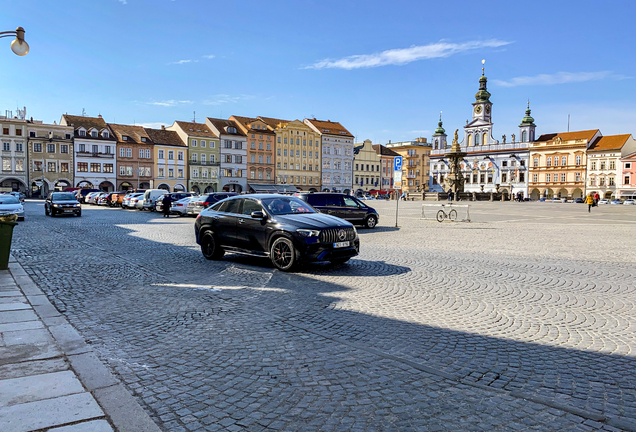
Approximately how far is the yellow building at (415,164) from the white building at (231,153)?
168 feet

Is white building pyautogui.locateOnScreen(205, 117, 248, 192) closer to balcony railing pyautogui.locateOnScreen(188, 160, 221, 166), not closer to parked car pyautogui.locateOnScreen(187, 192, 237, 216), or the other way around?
balcony railing pyautogui.locateOnScreen(188, 160, 221, 166)

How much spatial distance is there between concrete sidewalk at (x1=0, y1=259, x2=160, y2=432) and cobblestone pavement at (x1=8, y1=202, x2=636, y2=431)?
21 cm

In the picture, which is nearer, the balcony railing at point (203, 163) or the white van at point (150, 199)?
the white van at point (150, 199)

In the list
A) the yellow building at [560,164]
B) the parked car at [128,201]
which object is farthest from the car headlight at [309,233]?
the yellow building at [560,164]

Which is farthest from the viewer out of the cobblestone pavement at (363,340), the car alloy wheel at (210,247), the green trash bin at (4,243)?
the car alloy wheel at (210,247)

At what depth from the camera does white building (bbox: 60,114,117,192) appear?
76.8 m

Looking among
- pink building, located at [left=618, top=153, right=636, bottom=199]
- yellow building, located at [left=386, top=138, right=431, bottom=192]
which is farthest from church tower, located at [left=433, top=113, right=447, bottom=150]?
pink building, located at [left=618, top=153, right=636, bottom=199]

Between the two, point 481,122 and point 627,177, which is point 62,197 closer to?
point 627,177

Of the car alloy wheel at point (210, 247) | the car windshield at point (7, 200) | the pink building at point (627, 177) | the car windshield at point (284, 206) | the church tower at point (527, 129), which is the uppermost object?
the church tower at point (527, 129)

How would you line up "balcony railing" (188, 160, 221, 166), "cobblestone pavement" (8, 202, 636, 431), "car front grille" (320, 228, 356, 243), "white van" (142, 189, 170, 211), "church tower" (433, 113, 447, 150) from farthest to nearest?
"church tower" (433, 113, 447, 150) < "balcony railing" (188, 160, 221, 166) < "white van" (142, 189, 170, 211) < "car front grille" (320, 228, 356, 243) < "cobblestone pavement" (8, 202, 636, 431)

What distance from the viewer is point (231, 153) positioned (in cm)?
9050

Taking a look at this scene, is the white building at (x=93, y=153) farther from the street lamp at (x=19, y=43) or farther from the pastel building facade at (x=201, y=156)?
the street lamp at (x=19, y=43)

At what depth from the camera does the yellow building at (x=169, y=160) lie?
273 feet

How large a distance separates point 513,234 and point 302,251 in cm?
1302
